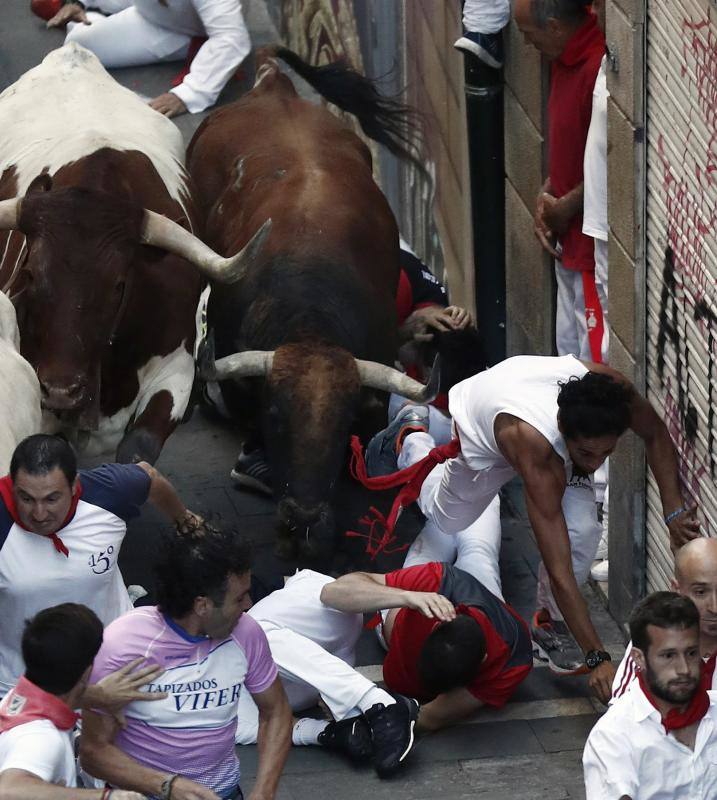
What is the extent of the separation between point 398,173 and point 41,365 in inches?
212

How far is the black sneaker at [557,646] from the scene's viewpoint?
273 inches

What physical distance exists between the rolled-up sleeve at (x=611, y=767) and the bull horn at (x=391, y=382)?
3397 mm

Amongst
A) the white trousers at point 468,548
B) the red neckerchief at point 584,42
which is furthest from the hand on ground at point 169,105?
the white trousers at point 468,548

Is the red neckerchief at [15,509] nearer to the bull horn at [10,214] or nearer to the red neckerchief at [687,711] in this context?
the red neckerchief at [687,711]

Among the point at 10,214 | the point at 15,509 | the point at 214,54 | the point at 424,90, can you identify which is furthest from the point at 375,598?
the point at 214,54

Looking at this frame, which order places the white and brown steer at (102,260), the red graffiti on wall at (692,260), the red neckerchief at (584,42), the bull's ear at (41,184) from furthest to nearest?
the red neckerchief at (584,42) < the bull's ear at (41,184) < the white and brown steer at (102,260) < the red graffiti on wall at (692,260)

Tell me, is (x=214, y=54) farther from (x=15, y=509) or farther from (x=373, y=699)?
(x=15, y=509)

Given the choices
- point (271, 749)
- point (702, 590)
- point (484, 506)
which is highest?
point (702, 590)

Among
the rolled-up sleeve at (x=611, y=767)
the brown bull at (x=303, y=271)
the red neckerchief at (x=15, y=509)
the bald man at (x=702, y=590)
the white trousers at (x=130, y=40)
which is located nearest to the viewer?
the rolled-up sleeve at (x=611, y=767)

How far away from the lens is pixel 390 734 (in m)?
6.36

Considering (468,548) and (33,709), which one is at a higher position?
(33,709)

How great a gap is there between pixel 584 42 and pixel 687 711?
4.02 metres

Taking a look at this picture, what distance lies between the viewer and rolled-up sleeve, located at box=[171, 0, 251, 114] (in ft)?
38.8

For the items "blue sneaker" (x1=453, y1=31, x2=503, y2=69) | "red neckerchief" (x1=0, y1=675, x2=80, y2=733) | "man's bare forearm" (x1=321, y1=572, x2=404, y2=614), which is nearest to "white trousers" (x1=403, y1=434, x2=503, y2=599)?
"man's bare forearm" (x1=321, y1=572, x2=404, y2=614)
